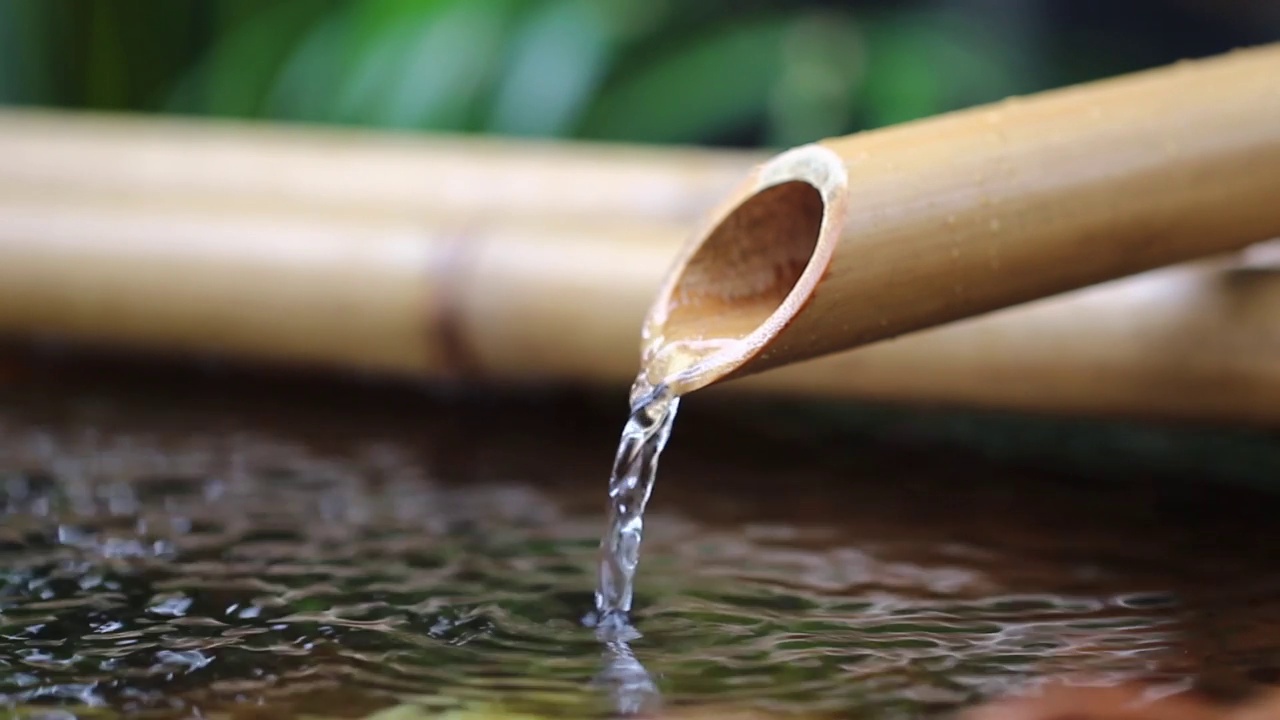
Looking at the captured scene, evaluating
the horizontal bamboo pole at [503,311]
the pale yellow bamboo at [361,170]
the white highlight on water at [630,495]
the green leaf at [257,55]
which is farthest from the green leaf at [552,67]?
the white highlight on water at [630,495]

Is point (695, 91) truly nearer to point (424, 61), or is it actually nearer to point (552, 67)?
point (552, 67)

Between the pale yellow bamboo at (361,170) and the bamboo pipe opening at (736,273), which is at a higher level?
the pale yellow bamboo at (361,170)

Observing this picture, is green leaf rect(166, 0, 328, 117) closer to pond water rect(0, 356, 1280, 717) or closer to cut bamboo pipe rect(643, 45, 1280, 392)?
pond water rect(0, 356, 1280, 717)

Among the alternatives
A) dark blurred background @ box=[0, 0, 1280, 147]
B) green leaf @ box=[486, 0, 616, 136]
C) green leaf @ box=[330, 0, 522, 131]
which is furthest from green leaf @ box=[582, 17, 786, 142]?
green leaf @ box=[330, 0, 522, 131]

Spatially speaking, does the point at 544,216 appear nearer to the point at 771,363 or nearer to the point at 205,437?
the point at 205,437

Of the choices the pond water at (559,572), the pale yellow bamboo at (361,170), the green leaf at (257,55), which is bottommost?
the pond water at (559,572)

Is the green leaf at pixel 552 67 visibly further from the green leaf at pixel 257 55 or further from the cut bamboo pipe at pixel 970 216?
the cut bamboo pipe at pixel 970 216

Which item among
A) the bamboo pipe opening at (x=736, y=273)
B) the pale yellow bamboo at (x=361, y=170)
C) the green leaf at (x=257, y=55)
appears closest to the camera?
the bamboo pipe opening at (x=736, y=273)

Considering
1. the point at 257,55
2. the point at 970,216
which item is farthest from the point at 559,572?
the point at 257,55
